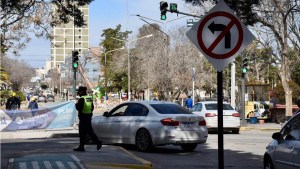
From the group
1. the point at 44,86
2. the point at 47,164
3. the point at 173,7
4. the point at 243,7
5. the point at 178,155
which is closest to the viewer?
the point at 47,164

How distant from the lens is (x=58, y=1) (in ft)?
50.8

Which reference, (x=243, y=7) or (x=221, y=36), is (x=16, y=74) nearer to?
(x=243, y=7)

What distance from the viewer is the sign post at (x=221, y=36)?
7.68 m

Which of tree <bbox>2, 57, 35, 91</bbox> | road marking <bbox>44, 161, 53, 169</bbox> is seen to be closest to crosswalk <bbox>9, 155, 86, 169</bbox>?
road marking <bbox>44, 161, 53, 169</bbox>

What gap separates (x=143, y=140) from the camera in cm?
1652

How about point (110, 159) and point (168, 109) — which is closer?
point (110, 159)

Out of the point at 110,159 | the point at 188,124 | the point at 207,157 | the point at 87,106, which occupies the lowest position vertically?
the point at 207,157

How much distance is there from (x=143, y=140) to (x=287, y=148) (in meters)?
7.49

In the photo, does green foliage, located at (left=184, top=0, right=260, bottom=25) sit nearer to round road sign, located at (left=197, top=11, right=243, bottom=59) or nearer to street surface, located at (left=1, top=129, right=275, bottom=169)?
street surface, located at (left=1, top=129, right=275, bottom=169)

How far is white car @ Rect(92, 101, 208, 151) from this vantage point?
16094 mm

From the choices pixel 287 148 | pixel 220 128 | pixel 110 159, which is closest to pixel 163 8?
pixel 110 159

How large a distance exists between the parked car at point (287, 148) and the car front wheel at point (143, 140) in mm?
6227

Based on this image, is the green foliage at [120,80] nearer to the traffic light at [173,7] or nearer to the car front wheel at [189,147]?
the traffic light at [173,7]

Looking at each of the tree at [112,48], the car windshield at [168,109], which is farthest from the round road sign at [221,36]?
the tree at [112,48]
